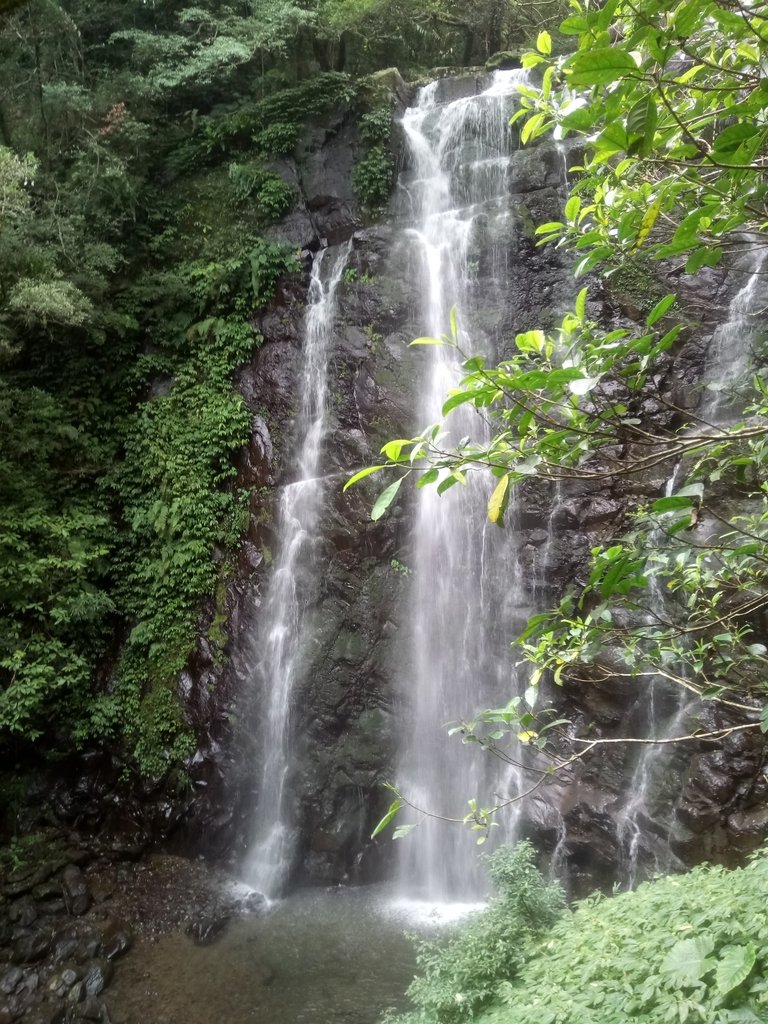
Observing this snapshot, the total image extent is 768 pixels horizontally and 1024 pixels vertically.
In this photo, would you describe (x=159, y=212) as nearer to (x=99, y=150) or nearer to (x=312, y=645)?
(x=99, y=150)

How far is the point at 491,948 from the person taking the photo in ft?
13.4

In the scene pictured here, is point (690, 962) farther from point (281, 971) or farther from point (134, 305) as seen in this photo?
point (134, 305)

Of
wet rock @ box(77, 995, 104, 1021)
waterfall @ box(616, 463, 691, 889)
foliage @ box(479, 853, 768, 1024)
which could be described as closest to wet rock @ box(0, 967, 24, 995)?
wet rock @ box(77, 995, 104, 1021)

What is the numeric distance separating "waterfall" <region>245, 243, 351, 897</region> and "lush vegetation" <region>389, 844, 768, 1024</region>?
11.9 feet

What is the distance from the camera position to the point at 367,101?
11336 mm

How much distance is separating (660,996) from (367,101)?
1269 centimetres

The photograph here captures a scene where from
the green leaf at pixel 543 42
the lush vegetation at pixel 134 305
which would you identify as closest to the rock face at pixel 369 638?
the lush vegetation at pixel 134 305

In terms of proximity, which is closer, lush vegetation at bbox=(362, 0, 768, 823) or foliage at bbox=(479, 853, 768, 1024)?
lush vegetation at bbox=(362, 0, 768, 823)

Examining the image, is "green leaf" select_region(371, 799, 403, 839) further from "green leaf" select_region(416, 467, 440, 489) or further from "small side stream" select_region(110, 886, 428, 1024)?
"small side stream" select_region(110, 886, 428, 1024)

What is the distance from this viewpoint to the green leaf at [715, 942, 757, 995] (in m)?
2.05

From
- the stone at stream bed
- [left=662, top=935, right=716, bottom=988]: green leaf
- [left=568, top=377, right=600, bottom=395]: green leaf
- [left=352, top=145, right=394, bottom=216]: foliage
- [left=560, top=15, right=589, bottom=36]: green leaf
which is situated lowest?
the stone at stream bed

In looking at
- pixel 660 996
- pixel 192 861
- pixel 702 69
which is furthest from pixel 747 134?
pixel 192 861

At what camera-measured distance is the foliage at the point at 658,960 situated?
7.03 ft

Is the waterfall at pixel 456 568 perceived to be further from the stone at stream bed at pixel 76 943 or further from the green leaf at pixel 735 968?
the green leaf at pixel 735 968
